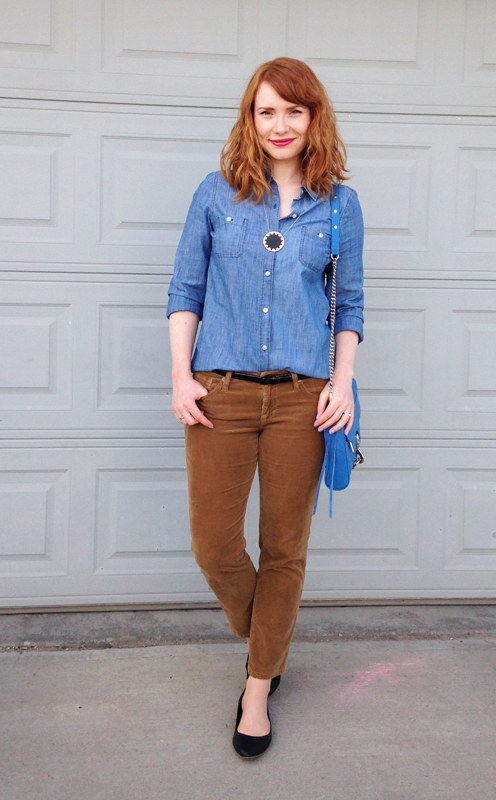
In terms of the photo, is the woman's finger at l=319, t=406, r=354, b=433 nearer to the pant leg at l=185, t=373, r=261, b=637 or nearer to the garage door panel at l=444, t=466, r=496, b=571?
the pant leg at l=185, t=373, r=261, b=637

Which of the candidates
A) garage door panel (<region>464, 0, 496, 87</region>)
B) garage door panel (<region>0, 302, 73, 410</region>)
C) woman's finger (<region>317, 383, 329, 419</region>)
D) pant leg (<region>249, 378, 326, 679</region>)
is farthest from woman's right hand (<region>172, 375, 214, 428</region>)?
garage door panel (<region>464, 0, 496, 87</region>)

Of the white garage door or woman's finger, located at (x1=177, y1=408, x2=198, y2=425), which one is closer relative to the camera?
woman's finger, located at (x1=177, y1=408, x2=198, y2=425)

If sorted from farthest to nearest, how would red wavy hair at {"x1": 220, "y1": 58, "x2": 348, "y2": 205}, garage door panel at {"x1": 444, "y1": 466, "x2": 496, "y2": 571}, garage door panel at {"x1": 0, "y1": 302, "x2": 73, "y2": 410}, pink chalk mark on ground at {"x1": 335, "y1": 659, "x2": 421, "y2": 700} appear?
garage door panel at {"x1": 444, "y1": 466, "x2": 496, "y2": 571} → garage door panel at {"x1": 0, "y1": 302, "x2": 73, "y2": 410} → pink chalk mark on ground at {"x1": 335, "y1": 659, "x2": 421, "y2": 700} → red wavy hair at {"x1": 220, "y1": 58, "x2": 348, "y2": 205}

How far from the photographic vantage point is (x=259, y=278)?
5.84 ft

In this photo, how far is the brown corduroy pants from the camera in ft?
5.89

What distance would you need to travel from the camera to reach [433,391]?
2709 millimetres

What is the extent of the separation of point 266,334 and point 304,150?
1.77 ft

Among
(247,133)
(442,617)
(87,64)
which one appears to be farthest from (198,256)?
(442,617)

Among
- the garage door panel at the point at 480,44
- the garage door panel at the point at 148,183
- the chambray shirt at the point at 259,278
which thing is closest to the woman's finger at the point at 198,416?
the chambray shirt at the point at 259,278

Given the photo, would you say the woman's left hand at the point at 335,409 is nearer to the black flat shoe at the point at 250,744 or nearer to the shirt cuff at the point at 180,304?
the shirt cuff at the point at 180,304

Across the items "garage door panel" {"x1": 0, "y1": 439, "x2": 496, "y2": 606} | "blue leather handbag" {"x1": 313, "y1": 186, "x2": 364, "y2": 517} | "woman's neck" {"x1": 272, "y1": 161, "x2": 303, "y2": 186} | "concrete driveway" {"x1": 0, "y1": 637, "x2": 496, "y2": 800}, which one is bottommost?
"concrete driveway" {"x1": 0, "y1": 637, "x2": 496, "y2": 800}

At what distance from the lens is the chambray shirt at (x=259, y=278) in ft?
5.83

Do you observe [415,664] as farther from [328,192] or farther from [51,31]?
[51,31]

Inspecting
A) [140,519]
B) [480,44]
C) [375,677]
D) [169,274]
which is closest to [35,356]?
[169,274]
